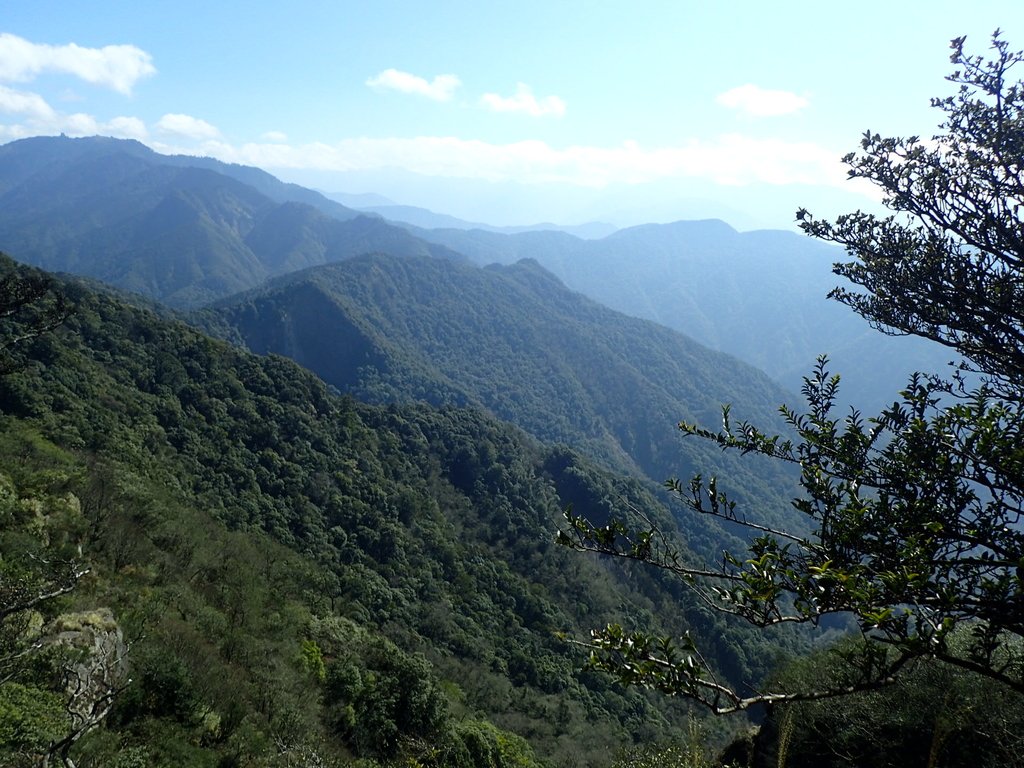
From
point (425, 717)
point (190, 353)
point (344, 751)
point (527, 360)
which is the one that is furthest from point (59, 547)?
point (527, 360)

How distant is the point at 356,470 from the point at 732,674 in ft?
143

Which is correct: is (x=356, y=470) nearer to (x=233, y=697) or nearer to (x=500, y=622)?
(x=500, y=622)

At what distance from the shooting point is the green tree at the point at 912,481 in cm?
342

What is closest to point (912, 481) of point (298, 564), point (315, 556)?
point (298, 564)

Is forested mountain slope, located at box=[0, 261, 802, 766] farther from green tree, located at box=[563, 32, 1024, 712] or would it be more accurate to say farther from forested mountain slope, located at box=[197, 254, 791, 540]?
forested mountain slope, located at box=[197, 254, 791, 540]

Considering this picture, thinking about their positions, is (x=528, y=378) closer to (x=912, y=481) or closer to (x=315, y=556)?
(x=315, y=556)

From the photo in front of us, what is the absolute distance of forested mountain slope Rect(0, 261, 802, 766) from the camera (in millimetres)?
14422

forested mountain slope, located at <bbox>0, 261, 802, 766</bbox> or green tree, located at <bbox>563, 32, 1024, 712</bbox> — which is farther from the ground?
green tree, located at <bbox>563, 32, 1024, 712</bbox>

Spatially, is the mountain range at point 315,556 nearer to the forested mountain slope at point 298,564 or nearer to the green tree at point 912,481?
the forested mountain slope at point 298,564

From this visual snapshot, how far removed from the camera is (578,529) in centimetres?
470

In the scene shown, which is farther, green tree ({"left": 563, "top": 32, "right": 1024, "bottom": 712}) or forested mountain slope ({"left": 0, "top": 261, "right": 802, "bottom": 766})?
forested mountain slope ({"left": 0, "top": 261, "right": 802, "bottom": 766})

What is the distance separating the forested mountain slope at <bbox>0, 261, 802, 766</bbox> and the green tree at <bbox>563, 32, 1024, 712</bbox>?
325cm

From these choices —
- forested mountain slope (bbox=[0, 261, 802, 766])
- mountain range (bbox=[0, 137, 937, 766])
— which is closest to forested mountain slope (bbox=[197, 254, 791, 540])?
mountain range (bbox=[0, 137, 937, 766])

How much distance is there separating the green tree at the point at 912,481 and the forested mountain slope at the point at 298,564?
10.6 feet
